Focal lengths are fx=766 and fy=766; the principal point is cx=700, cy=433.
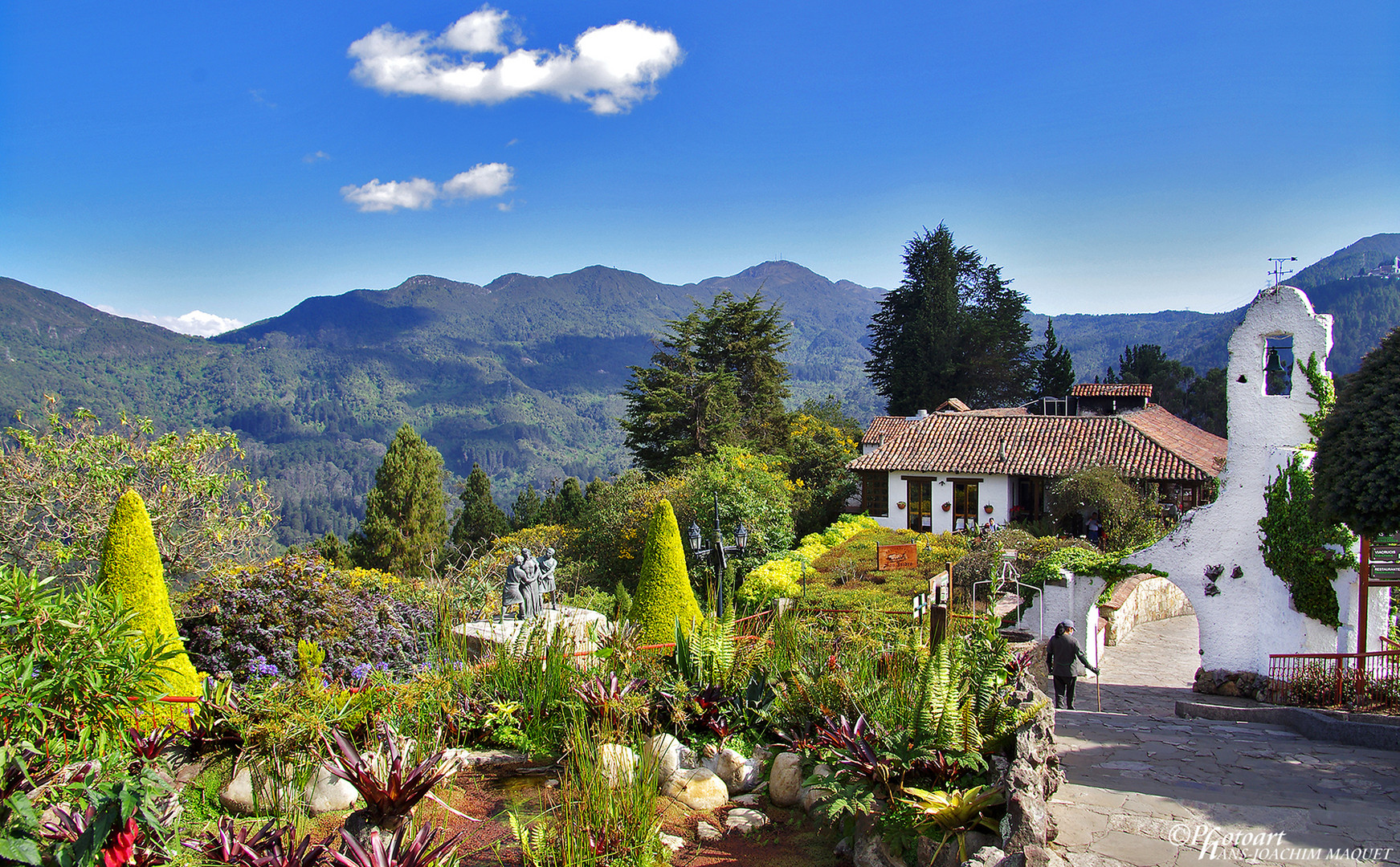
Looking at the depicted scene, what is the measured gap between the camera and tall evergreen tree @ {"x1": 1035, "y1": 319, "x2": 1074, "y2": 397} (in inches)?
1624

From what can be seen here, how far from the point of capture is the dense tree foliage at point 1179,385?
4319cm

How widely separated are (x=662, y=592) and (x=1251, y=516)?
9.38 meters

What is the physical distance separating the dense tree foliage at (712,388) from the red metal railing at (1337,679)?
724 inches

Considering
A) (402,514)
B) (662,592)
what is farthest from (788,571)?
(402,514)

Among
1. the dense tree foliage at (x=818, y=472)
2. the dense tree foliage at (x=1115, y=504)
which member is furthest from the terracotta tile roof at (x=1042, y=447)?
the dense tree foliage at (x=818, y=472)

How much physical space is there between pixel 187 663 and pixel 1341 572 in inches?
556

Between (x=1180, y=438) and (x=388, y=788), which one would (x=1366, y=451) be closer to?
(x=388, y=788)

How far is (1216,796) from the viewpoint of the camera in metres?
5.16

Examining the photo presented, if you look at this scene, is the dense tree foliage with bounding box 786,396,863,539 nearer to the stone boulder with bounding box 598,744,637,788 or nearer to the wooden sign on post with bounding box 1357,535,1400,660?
the wooden sign on post with bounding box 1357,535,1400,660

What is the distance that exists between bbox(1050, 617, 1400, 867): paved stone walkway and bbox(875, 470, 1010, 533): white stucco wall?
48.1 feet

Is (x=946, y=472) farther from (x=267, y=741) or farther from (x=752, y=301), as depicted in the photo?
(x=267, y=741)

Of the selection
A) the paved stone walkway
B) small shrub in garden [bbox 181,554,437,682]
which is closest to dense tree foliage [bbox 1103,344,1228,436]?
the paved stone walkway

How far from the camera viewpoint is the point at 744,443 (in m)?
28.3

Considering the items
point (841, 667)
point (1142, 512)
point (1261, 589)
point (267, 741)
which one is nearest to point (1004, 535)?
point (1142, 512)
